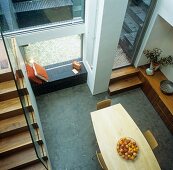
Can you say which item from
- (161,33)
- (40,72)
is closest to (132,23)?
(161,33)

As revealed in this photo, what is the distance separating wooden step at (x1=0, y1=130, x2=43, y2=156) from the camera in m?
3.92

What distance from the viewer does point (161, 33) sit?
5.03 meters

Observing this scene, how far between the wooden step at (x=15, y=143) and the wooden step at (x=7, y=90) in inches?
29.5

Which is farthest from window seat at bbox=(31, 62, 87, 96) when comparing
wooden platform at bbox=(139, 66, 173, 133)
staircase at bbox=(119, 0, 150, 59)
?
wooden platform at bbox=(139, 66, 173, 133)

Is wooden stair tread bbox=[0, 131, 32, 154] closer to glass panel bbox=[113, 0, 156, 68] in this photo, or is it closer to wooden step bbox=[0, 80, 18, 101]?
wooden step bbox=[0, 80, 18, 101]

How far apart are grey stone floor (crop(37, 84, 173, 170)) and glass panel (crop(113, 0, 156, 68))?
978 mm

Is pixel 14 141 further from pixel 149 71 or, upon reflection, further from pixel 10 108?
pixel 149 71

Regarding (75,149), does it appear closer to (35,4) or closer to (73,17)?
(73,17)

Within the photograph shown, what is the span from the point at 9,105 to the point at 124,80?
3026mm

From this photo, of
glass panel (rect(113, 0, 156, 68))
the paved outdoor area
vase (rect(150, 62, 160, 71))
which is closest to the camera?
glass panel (rect(113, 0, 156, 68))

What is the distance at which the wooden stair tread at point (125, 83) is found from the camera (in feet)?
18.2

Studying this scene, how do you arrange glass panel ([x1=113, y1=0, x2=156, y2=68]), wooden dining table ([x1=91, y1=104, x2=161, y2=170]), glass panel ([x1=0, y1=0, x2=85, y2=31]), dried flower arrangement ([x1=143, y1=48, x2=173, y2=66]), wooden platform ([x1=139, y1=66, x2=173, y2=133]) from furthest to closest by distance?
dried flower arrangement ([x1=143, y1=48, x2=173, y2=66]) < wooden platform ([x1=139, y1=66, x2=173, y2=133]) < glass panel ([x1=113, y1=0, x2=156, y2=68]) < glass panel ([x1=0, y1=0, x2=85, y2=31]) < wooden dining table ([x1=91, y1=104, x2=161, y2=170])

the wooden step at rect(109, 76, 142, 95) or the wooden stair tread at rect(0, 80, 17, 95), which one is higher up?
the wooden stair tread at rect(0, 80, 17, 95)

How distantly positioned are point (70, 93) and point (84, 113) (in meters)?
0.69
